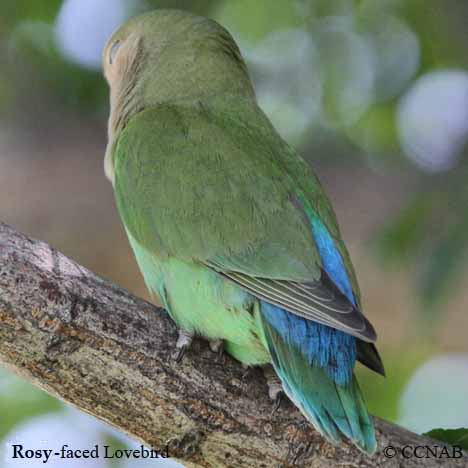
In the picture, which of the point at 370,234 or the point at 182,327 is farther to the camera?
the point at 370,234

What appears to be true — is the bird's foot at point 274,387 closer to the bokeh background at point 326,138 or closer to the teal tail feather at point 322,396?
the teal tail feather at point 322,396

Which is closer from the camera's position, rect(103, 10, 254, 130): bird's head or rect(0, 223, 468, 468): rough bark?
rect(0, 223, 468, 468): rough bark

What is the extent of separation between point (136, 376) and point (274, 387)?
47cm

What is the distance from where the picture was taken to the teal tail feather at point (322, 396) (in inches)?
111

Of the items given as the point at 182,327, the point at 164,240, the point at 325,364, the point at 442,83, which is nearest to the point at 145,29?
the point at 164,240

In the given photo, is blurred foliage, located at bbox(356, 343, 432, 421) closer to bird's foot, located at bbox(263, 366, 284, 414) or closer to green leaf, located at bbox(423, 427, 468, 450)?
green leaf, located at bbox(423, 427, 468, 450)

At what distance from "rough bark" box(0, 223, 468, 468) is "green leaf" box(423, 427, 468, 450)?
0.08 m

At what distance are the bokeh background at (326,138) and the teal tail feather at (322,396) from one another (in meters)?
1.76

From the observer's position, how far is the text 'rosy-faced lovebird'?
114 inches

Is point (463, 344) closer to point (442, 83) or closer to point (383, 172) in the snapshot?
point (383, 172)

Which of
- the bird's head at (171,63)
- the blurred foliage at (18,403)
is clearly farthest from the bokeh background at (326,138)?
the bird's head at (171,63)

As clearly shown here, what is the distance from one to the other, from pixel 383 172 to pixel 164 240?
8.98 ft

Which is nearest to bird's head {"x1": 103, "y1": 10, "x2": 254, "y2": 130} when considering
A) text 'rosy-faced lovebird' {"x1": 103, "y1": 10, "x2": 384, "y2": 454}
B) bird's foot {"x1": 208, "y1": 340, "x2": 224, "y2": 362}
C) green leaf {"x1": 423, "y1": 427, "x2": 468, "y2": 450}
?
text 'rosy-faced lovebird' {"x1": 103, "y1": 10, "x2": 384, "y2": 454}

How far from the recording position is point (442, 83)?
5832 mm
